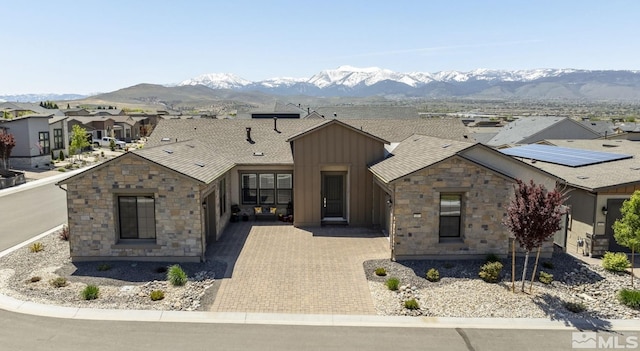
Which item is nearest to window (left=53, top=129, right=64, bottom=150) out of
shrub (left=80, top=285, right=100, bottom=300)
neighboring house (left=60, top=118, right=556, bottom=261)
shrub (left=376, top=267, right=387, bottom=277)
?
neighboring house (left=60, top=118, right=556, bottom=261)

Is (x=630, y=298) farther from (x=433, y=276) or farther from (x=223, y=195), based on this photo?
(x=223, y=195)

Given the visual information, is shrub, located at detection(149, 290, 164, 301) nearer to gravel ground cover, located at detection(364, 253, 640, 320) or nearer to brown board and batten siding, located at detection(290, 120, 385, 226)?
gravel ground cover, located at detection(364, 253, 640, 320)

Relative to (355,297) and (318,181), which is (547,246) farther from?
(318,181)

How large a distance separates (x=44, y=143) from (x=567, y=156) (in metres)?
45.5

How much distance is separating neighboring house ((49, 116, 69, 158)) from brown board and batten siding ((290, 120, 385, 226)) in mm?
36422

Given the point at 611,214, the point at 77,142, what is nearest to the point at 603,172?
the point at 611,214

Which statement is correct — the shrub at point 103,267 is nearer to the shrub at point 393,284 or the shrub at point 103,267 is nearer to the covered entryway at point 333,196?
the shrub at point 393,284

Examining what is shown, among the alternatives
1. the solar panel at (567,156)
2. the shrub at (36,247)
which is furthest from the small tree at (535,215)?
the shrub at (36,247)

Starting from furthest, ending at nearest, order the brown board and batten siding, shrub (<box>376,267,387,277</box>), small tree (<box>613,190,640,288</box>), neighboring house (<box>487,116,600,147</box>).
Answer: neighboring house (<box>487,116,600,147</box>) < the brown board and batten siding < shrub (<box>376,267,387,277</box>) < small tree (<box>613,190,640,288</box>)

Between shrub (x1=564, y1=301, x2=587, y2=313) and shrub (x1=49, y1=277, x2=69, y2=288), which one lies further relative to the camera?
shrub (x1=49, y1=277, x2=69, y2=288)

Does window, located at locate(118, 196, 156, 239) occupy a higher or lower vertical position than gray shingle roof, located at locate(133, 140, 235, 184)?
lower

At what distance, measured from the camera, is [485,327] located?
1195 centimetres

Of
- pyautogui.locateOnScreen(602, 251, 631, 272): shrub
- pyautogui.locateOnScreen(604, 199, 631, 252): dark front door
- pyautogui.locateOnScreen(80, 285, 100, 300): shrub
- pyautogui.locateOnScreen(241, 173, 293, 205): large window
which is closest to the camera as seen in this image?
pyautogui.locateOnScreen(80, 285, 100, 300): shrub

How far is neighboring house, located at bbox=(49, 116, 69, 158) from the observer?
46.6 m
